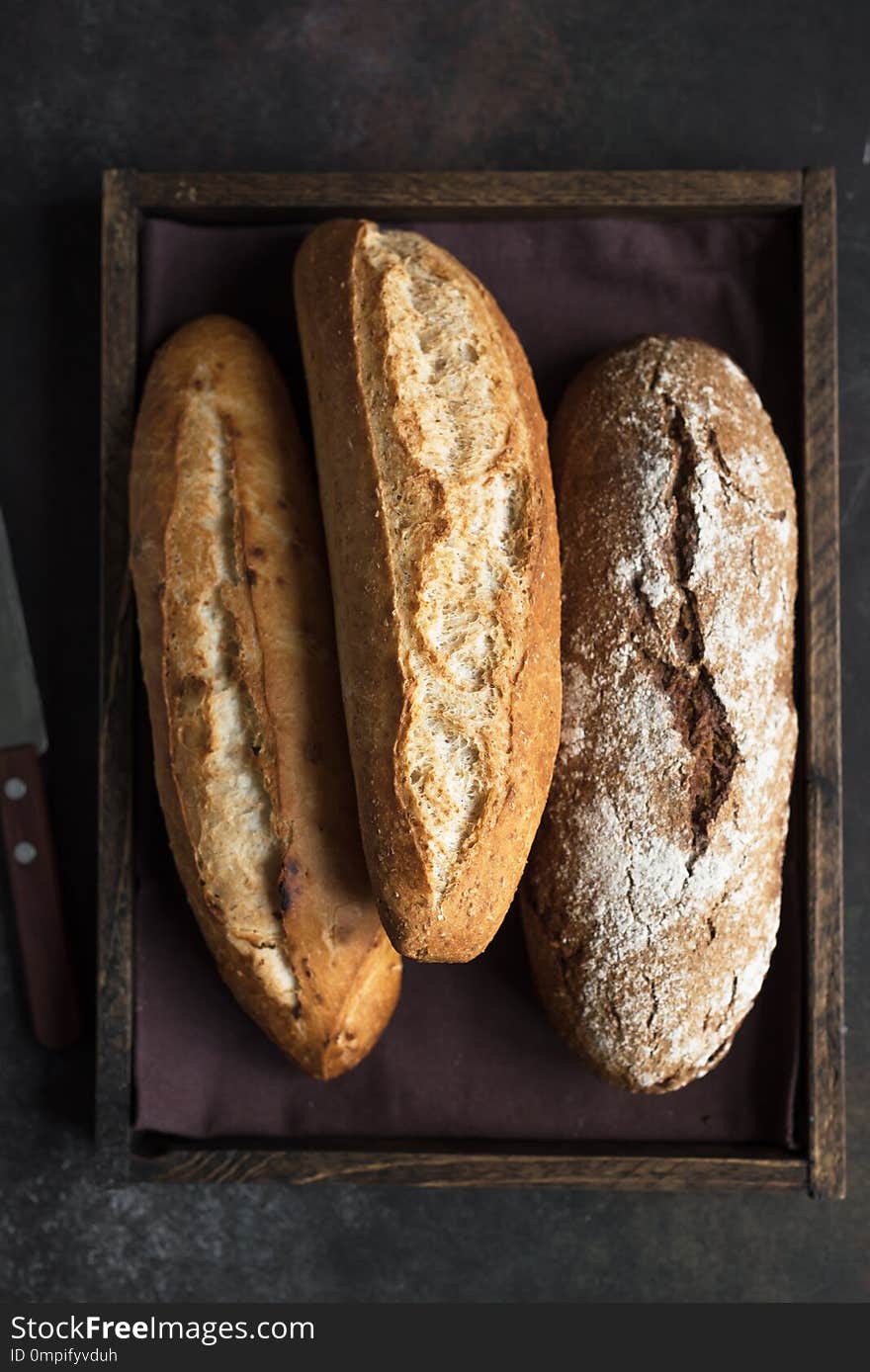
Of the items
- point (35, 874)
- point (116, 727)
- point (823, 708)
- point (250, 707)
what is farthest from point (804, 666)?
point (35, 874)

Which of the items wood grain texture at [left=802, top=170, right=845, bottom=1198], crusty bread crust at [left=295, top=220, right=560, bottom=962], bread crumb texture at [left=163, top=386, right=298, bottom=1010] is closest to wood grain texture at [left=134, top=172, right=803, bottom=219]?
wood grain texture at [left=802, top=170, right=845, bottom=1198]

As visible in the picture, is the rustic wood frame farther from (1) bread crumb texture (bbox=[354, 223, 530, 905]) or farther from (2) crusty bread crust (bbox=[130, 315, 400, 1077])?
(1) bread crumb texture (bbox=[354, 223, 530, 905])

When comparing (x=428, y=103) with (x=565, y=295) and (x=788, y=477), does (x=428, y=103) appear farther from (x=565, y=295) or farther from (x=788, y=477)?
(x=788, y=477)

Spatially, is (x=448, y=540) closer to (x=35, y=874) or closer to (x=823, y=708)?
(x=823, y=708)

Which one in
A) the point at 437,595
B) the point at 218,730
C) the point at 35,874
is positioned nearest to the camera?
the point at 437,595

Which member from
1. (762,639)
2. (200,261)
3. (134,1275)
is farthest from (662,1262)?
(200,261)

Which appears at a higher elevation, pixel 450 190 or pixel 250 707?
pixel 450 190

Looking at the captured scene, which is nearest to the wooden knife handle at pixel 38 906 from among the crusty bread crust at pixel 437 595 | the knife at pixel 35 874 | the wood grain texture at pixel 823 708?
the knife at pixel 35 874
